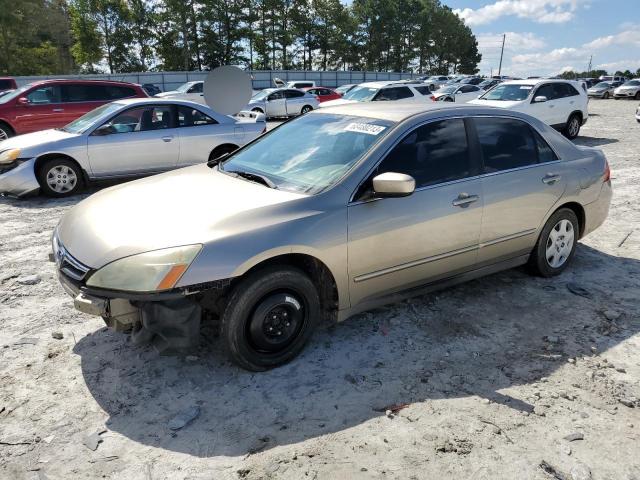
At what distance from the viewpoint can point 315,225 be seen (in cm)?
307

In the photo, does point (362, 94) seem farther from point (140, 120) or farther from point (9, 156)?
point (9, 156)

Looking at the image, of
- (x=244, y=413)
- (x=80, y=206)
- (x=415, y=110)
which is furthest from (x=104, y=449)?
(x=415, y=110)

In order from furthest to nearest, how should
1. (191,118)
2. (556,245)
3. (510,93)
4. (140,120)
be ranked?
(510,93)
(191,118)
(140,120)
(556,245)

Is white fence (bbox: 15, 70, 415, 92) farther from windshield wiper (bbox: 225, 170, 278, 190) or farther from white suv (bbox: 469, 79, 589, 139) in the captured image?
windshield wiper (bbox: 225, 170, 278, 190)

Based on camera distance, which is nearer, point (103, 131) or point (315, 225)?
point (315, 225)

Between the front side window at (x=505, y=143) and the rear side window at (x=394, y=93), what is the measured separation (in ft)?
39.3

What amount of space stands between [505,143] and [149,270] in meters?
3.07

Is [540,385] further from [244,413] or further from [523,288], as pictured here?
[244,413]

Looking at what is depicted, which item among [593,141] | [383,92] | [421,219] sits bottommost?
[593,141]

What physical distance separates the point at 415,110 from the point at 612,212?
177 inches

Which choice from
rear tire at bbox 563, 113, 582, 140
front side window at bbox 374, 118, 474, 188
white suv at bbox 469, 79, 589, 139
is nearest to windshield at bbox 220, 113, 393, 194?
front side window at bbox 374, 118, 474, 188

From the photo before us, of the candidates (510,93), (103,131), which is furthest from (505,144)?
(510,93)

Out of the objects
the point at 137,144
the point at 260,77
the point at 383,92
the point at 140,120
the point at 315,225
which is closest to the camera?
the point at 315,225

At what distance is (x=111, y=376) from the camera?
3135mm
